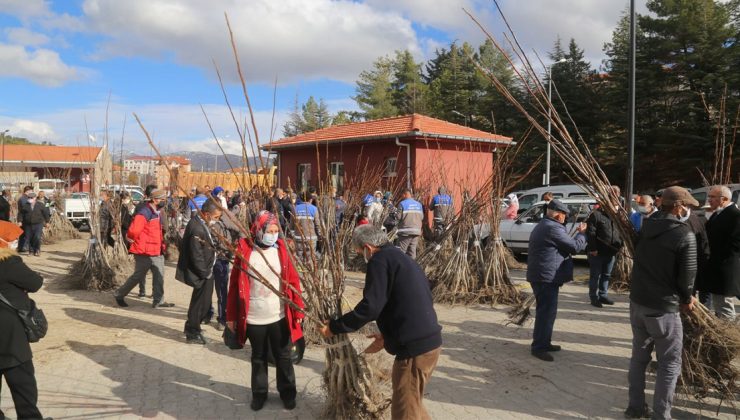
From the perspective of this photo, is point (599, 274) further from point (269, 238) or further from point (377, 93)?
point (377, 93)

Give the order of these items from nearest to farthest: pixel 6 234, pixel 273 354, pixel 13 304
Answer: pixel 13 304 < pixel 6 234 < pixel 273 354

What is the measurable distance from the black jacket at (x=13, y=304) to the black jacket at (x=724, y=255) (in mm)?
5863

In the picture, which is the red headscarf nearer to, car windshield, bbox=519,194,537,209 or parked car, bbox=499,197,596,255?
parked car, bbox=499,197,596,255

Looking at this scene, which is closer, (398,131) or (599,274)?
(599,274)

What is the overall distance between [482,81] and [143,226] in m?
35.8

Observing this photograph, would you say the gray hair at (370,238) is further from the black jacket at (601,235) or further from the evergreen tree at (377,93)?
the evergreen tree at (377,93)

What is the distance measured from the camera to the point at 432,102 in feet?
134

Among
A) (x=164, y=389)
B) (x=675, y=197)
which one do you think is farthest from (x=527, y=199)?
(x=164, y=389)

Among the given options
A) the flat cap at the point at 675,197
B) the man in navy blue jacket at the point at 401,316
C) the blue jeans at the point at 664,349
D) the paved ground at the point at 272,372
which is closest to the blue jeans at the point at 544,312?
the paved ground at the point at 272,372

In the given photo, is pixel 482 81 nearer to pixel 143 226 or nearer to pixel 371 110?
pixel 371 110

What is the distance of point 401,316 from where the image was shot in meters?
2.93

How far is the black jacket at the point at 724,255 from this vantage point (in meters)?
4.70

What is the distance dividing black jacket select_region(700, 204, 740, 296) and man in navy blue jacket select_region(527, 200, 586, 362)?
1215 millimetres

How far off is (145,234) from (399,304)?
5.14m
